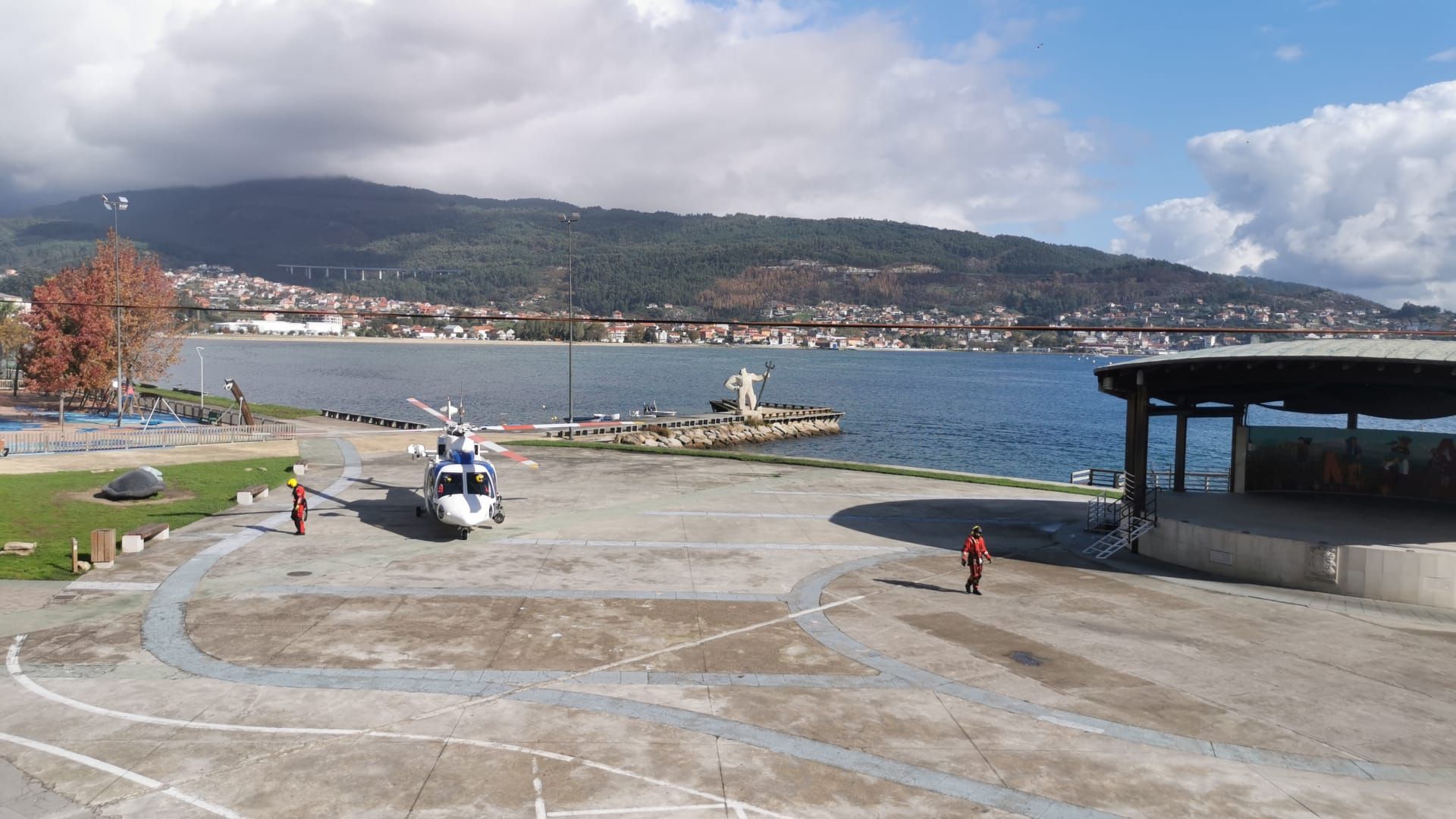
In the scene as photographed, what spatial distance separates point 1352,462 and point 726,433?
1841 inches

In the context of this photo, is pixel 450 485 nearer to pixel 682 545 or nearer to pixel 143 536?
pixel 682 545

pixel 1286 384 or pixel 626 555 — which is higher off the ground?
pixel 1286 384

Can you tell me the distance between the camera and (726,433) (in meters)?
70.6

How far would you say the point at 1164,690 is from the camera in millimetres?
15289

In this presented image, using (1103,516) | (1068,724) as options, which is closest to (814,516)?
(1103,516)

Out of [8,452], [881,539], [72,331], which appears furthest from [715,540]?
[72,331]

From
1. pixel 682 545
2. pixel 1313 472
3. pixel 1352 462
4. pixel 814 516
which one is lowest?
pixel 682 545

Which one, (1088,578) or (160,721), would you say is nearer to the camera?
(160,721)

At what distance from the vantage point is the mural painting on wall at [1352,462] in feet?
87.7

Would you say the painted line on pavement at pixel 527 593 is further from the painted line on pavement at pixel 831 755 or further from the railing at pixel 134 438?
the railing at pixel 134 438

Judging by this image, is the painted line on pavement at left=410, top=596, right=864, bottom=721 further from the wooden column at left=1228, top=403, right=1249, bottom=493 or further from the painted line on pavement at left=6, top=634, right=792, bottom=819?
the wooden column at left=1228, top=403, right=1249, bottom=493

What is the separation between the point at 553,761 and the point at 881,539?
16.2m

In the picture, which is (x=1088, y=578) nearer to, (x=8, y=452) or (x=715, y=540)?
(x=715, y=540)

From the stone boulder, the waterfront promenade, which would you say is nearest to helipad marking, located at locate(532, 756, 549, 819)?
the waterfront promenade
